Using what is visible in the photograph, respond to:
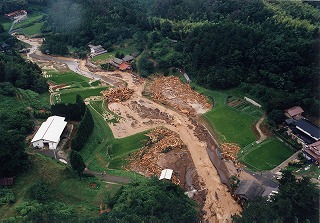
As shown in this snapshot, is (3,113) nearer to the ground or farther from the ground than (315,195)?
nearer to the ground

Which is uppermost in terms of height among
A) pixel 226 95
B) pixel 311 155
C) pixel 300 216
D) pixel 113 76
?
pixel 300 216

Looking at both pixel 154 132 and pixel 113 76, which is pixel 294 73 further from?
pixel 113 76

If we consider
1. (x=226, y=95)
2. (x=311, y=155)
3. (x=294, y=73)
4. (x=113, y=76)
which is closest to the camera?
(x=311, y=155)

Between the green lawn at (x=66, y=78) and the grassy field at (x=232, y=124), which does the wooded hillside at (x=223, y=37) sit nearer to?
the grassy field at (x=232, y=124)

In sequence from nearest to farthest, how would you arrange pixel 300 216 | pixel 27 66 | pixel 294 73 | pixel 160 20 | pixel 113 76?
pixel 300 216
pixel 294 73
pixel 27 66
pixel 113 76
pixel 160 20

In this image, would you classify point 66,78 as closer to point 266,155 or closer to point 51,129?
point 51,129

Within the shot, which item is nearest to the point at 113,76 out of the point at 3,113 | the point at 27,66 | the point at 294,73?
the point at 27,66

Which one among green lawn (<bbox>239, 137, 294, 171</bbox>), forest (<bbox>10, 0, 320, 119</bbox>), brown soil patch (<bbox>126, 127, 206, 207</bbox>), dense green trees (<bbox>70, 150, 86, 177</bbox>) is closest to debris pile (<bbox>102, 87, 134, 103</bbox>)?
forest (<bbox>10, 0, 320, 119</bbox>)

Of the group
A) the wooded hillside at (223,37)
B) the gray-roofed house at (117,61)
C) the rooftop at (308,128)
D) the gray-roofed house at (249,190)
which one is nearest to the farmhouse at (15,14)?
the wooded hillside at (223,37)
